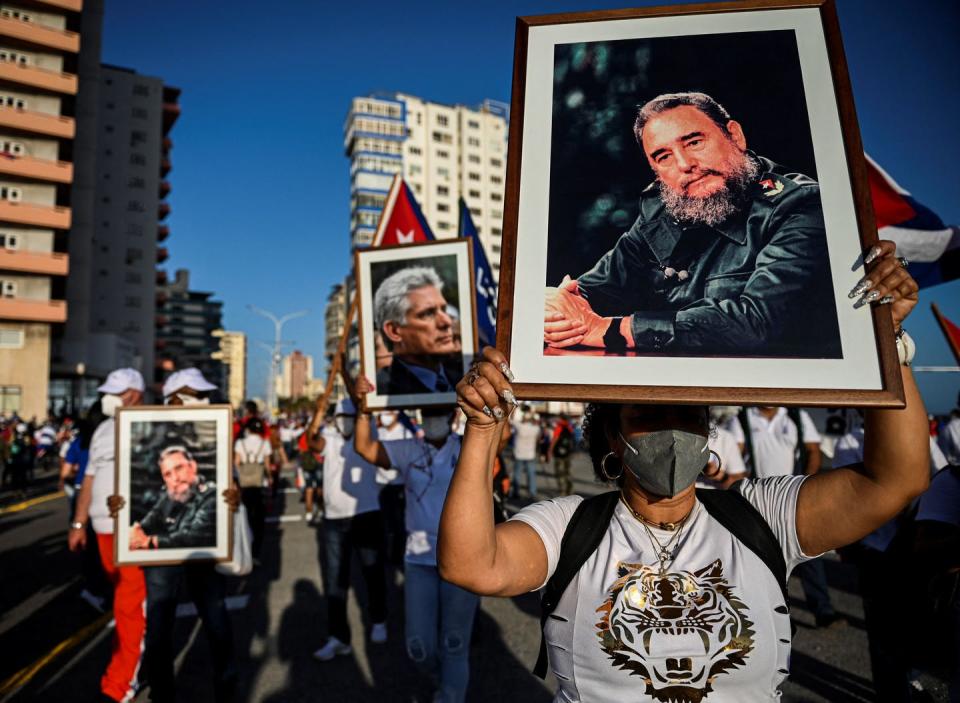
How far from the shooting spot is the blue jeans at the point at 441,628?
383 cm

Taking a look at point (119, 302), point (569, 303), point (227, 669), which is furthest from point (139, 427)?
point (119, 302)

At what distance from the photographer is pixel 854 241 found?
1.68m

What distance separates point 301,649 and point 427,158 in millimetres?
96750

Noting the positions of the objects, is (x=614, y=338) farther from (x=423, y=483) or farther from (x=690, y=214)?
(x=423, y=483)

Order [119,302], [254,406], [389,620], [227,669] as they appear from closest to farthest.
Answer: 1. [227,669]
2. [389,620]
3. [254,406]
4. [119,302]

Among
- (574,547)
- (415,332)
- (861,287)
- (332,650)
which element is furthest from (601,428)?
(332,650)

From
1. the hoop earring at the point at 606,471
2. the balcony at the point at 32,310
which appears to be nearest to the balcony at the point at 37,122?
the balcony at the point at 32,310

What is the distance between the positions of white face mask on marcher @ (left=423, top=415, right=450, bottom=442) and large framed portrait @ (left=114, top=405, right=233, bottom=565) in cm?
141

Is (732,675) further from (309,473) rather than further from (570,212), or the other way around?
(309,473)

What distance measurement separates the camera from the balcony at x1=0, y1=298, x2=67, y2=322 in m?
41.1

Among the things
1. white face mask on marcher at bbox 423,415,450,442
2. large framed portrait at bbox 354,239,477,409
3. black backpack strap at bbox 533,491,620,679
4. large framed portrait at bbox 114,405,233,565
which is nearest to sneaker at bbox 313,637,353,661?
large framed portrait at bbox 114,405,233,565

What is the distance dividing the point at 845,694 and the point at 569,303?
4.57m

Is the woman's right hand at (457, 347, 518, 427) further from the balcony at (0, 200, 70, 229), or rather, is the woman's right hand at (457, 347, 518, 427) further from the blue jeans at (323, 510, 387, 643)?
the balcony at (0, 200, 70, 229)

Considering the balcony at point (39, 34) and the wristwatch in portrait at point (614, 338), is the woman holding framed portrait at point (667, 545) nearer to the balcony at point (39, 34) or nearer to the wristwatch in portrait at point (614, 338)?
the wristwatch in portrait at point (614, 338)
